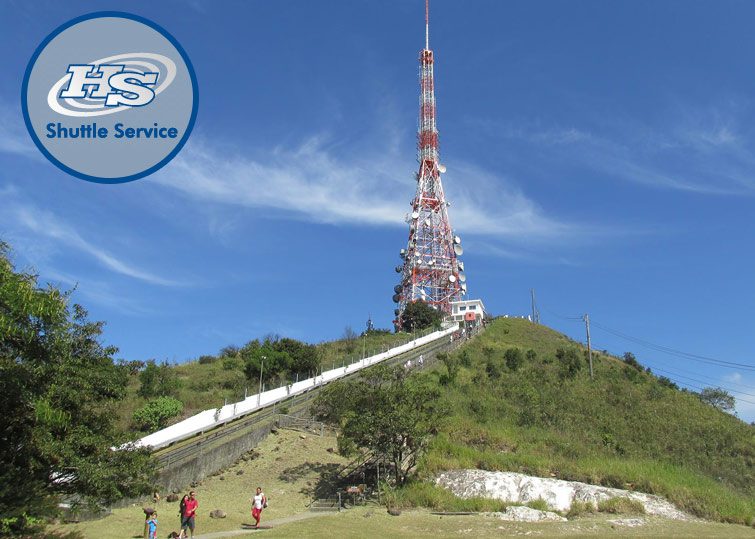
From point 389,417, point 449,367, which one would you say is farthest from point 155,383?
point 389,417

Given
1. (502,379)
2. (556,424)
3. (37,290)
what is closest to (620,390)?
(502,379)

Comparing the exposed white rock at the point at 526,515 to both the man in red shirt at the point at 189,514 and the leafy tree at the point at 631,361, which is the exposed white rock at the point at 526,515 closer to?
the man in red shirt at the point at 189,514

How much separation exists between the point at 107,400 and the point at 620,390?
36.6 meters

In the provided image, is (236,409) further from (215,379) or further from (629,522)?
(629,522)

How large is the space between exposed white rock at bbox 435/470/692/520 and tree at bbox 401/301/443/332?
1849 inches

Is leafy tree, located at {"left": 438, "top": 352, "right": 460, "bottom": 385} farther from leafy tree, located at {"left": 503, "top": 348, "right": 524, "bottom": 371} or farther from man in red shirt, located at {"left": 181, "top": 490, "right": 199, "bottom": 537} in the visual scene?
man in red shirt, located at {"left": 181, "top": 490, "right": 199, "bottom": 537}

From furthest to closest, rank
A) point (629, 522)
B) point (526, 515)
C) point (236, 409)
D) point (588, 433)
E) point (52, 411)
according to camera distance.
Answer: point (588, 433) < point (236, 409) < point (526, 515) < point (629, 522) < point (52, 411)

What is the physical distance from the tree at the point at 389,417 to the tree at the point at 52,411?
8004 mm

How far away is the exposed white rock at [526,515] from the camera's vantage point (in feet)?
63.2

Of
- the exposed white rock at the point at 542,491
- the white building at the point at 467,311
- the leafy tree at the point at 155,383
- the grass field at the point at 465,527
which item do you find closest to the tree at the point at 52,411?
the grass field at the point at 465,527

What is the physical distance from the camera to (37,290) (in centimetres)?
1241

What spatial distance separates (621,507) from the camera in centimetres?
2056

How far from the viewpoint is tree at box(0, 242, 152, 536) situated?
12133mm

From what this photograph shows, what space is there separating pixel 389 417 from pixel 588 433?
14917 millimetres
